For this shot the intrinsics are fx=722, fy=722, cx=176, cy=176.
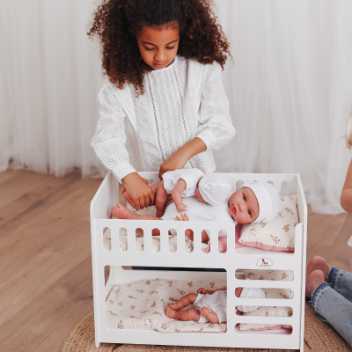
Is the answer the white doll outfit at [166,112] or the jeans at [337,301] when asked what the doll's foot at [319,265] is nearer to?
the jeans at [337,301]

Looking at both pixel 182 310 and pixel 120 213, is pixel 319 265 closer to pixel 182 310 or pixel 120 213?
pixel 182 310

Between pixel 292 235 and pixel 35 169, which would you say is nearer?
pixel 292 235

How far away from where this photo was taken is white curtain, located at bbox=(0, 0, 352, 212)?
2.48 metres

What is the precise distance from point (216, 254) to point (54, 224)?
99 centimetres

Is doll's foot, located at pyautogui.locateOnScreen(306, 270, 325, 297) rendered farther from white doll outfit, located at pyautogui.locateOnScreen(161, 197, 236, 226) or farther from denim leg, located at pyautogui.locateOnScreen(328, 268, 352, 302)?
white doll outfit, located at pyautogui.locateOnScreen(161, 197, 236, 226)

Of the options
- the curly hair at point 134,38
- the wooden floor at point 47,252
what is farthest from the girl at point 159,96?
the wooden floor at point 47,252

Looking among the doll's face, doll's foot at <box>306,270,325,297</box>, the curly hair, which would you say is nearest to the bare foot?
the doll's face

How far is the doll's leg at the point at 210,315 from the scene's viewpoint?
171 cm

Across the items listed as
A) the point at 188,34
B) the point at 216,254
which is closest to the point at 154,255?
the point at 216,254

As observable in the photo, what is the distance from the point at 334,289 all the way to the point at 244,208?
1.29 ft

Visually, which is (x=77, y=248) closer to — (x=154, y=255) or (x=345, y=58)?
(x=154, y=255)

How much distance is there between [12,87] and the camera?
2.98 m

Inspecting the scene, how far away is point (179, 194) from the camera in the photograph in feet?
5.73

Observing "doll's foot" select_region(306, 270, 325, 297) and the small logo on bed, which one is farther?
"doll's foot" select_region(306, 270, 325, 297)
